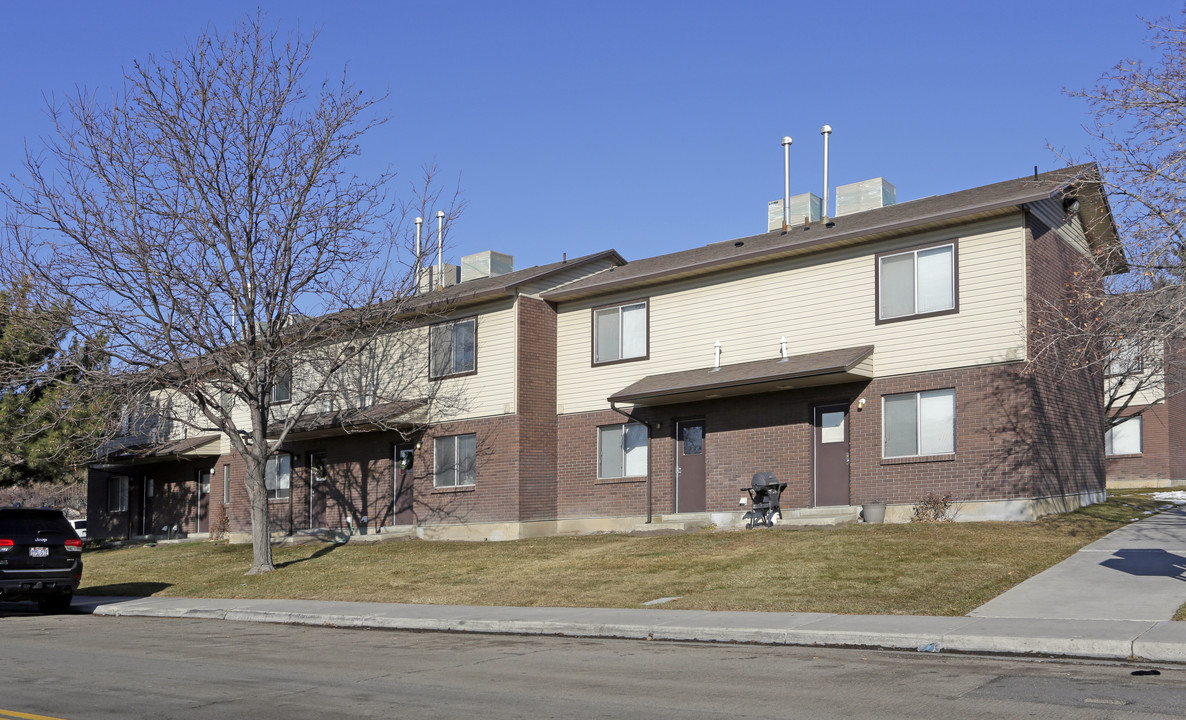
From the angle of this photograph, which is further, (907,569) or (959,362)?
(959,362)

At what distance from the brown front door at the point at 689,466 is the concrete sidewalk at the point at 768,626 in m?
9.18

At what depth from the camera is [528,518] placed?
87.8ft

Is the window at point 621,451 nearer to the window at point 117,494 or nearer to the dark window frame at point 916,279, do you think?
the dark window frame at point 916,279

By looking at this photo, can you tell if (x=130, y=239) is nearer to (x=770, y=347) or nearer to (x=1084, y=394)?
(x=770, y=347)

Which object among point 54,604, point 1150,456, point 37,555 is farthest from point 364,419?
point 1150,456

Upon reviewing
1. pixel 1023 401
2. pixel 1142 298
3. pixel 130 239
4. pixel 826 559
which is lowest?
pixel 826 559

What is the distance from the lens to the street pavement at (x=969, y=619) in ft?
35.5

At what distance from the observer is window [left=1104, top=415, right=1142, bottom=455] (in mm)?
36656

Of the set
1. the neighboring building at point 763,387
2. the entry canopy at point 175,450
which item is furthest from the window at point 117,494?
the neighboring building at point 763,387

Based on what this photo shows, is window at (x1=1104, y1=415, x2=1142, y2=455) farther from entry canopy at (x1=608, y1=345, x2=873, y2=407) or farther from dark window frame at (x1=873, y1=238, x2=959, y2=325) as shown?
entry canopy at (x1=608, y1=345, x2=873, y2=407)

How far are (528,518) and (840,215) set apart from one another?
11.0 meters

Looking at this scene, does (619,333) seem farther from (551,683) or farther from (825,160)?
(551,683)

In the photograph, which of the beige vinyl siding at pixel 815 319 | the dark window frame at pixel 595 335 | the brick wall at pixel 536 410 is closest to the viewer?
the beige vinyl siding at pixel 815 319

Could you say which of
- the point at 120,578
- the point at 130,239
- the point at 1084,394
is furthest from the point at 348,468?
the point at 1084,394
